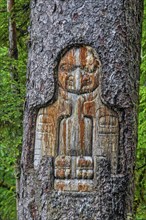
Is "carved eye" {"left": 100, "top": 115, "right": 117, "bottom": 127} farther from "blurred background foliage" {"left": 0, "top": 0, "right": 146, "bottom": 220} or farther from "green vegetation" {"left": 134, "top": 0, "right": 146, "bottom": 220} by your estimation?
"green vegetation" {"left": 134, "top": 0, "right": 146, "bottom": 220}

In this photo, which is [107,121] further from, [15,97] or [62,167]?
[15,97]

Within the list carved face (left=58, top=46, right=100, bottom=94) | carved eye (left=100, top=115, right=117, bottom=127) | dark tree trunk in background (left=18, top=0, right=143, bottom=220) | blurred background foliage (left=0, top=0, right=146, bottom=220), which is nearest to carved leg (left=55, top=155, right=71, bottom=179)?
dark tree trunk in background (left=18, top=0, right=143, bottom=220)

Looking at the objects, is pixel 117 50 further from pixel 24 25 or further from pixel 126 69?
pixel 24 25

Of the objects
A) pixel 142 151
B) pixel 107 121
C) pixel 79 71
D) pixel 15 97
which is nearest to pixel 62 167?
pixel 107 121

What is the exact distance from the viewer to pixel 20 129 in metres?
5.59

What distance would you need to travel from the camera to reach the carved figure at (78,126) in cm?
341

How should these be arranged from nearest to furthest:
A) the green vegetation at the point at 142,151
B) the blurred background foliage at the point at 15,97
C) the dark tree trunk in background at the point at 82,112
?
the dark tree trunk in background at the point at 82,112 → the blurred background foliage at the point at 15,97 → the green vegetation at the point at 142,151

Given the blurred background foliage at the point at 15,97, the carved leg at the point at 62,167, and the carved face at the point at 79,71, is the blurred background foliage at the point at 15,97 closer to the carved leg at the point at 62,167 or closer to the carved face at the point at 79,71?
the carved face at the point at 79,71

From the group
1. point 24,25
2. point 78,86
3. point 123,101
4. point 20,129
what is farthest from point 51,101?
point 24,25

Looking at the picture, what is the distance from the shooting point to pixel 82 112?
3.42 m

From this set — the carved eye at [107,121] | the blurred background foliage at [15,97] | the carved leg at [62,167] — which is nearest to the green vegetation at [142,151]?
the blurred background foliage at [15,97]

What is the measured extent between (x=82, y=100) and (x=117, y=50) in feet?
1.30

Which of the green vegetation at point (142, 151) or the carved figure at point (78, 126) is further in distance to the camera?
the green vegetation at point (142, 151)

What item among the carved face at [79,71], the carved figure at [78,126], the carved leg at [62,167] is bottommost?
the carved leg at [62,167]
